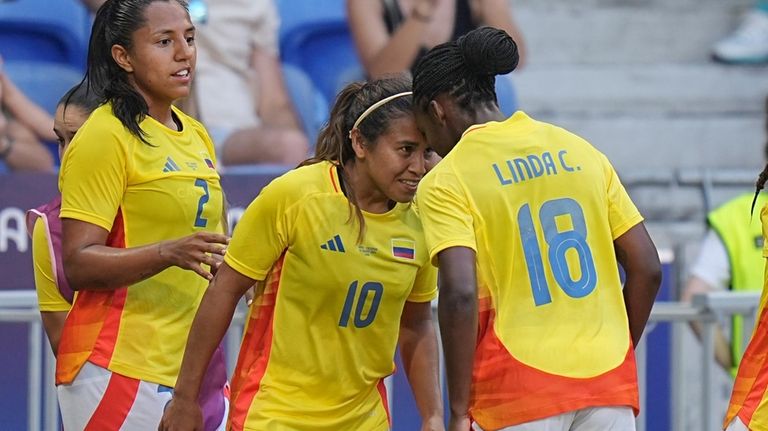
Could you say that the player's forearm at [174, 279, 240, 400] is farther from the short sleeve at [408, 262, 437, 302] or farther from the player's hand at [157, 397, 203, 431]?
the short sleeve at [408, 262, 437, 302]

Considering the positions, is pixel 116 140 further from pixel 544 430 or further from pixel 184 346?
pixel 544 430

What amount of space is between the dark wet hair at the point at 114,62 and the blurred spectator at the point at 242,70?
3697 mm

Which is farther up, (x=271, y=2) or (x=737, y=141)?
(x=271, y=2)

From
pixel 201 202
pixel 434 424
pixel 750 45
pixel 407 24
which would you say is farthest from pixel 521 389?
pixel 750 45

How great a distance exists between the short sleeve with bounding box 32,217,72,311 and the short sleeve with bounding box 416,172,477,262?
1.22 metres

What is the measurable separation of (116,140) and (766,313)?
1.77m

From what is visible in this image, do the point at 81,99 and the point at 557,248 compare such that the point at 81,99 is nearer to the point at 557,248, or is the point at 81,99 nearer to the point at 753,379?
the point at 557,248

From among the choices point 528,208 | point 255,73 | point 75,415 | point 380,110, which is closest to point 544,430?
point 528,208

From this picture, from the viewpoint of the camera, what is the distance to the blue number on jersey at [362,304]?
12.2 feet

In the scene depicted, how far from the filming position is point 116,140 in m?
3.83

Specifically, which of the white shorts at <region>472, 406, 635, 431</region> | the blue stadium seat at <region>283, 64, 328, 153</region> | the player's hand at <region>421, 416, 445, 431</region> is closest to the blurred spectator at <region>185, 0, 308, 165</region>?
the blue stadium seat at <region>283, 64, 328, 153</region>

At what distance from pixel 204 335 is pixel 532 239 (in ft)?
2.84

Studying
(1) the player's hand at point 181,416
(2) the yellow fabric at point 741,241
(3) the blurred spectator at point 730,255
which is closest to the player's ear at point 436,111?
(1) the player's hand at point 181,416

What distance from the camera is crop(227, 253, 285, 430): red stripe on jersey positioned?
374 centimetres
